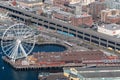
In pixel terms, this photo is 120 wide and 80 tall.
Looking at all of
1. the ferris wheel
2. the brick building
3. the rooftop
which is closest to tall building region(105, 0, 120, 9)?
the brick building

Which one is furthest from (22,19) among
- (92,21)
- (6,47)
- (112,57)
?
(112,57)

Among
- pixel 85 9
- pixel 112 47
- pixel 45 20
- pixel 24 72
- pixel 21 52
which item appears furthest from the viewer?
pixel 85 9

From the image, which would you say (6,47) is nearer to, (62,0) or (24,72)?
(24,72)

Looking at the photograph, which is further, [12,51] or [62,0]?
[62,0]

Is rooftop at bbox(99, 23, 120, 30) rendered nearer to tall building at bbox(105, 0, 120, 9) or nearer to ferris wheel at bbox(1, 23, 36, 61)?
tall building at bbox(105, 0, 120, 9)

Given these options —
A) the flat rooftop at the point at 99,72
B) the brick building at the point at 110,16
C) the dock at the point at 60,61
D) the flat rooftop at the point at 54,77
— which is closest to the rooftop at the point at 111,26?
the brick building at the point at 110,16

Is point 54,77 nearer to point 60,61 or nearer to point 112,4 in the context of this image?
point 60,61

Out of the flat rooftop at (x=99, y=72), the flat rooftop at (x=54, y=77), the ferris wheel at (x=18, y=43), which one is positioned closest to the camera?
the flat rooftop at (x=99, y=72)

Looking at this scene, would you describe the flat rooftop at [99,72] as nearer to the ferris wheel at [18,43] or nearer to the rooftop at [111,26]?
the ferris wheel at [18,43]
